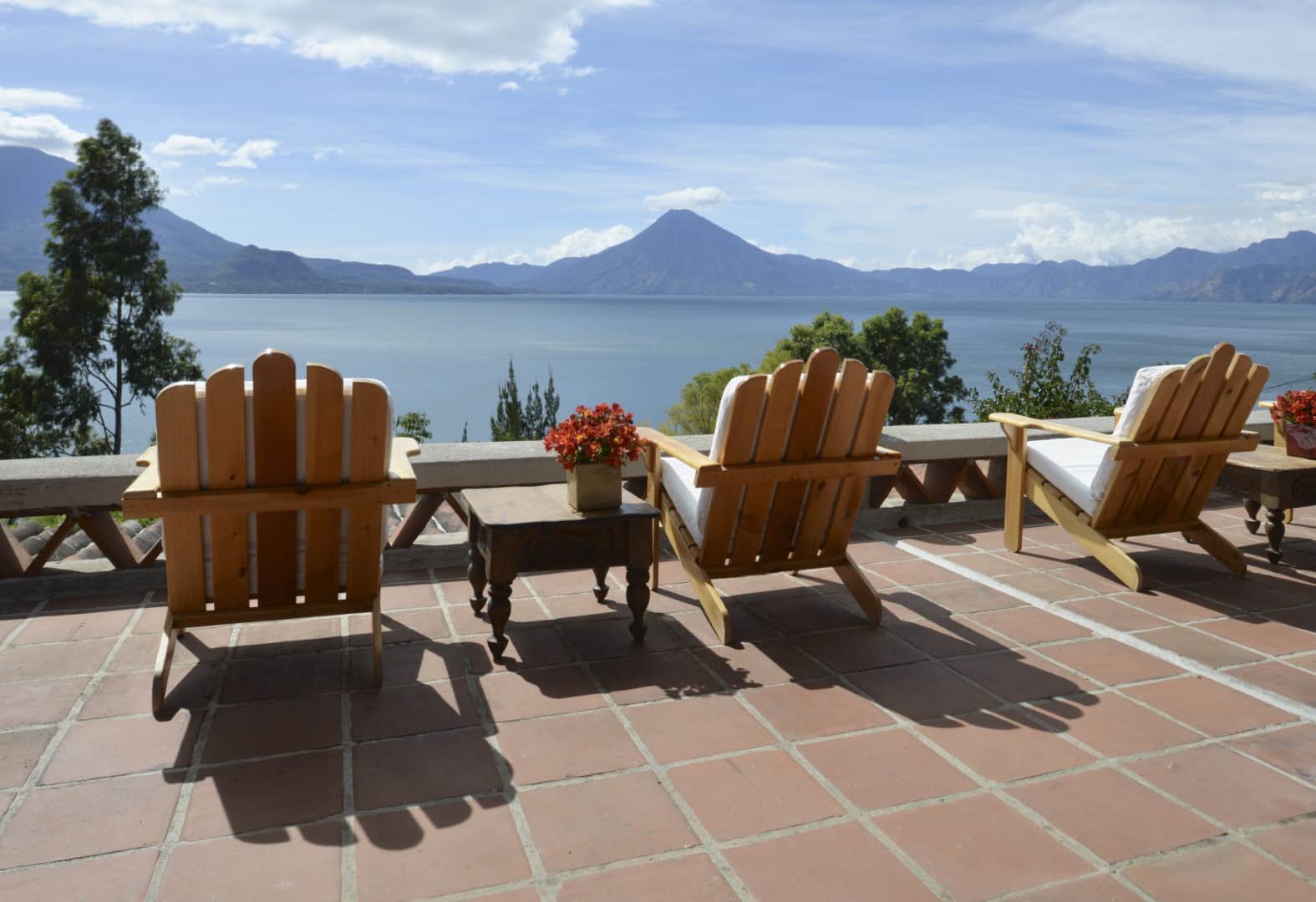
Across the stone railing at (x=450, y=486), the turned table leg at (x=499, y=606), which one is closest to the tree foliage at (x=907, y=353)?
the stone railing at (x=450, y=486)

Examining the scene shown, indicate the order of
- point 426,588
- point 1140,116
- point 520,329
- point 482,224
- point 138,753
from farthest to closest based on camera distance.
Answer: point 482,224, point 520,329, point 1140,116, point 426,588, point 138,753

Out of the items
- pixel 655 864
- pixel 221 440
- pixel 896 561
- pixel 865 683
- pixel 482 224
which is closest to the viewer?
pixel 655 864

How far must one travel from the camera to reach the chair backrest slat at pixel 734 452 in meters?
3.34

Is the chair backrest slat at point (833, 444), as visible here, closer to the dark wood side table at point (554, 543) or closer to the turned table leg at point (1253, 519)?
the dark wood side table at point (554, 543)

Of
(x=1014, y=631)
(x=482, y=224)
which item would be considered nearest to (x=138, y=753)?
(x=1014, y=631)

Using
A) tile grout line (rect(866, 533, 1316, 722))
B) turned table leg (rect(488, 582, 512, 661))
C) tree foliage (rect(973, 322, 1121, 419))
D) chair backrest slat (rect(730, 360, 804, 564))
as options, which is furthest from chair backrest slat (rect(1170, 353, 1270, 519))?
tree foliage (rect(973, 322, 1121, 419))

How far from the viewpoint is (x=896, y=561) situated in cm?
462

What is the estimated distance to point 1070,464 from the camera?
455 cm

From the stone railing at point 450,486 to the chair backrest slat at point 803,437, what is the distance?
3.26ft

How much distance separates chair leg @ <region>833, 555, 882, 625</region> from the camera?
371cm

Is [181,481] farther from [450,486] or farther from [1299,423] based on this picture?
[1299,423]

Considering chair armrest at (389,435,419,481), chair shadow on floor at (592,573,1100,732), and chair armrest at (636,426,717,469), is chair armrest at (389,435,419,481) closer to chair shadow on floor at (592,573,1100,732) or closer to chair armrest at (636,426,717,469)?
chair armrest at (636,426,717,469)

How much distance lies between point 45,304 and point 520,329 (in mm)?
117839

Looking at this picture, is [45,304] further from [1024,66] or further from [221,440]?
[221,440]
